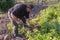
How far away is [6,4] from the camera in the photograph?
11992 millimetres

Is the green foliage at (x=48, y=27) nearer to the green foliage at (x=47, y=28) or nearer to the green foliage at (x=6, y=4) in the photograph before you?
the green foliage at (x=47, y=28)

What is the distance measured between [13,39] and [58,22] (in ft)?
4.99

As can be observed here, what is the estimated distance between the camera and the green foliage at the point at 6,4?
39.1ft

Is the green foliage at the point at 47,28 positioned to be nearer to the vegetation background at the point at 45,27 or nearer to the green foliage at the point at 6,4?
the vegetation background at the point at 45,27

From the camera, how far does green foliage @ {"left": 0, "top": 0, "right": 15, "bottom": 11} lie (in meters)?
11.9

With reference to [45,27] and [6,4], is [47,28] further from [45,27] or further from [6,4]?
[6,4]

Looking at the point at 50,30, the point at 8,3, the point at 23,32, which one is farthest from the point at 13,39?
the point at 8,3

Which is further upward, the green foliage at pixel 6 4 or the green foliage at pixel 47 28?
the green foliage at pixel 6 4

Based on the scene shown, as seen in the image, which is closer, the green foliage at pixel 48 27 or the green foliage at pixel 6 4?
the green foliage at pixel 48 27

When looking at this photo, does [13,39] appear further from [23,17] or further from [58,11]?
[58,11]

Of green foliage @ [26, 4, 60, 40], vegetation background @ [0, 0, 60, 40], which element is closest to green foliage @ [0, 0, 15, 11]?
vegetation background @ [0, 0, 60, 40]

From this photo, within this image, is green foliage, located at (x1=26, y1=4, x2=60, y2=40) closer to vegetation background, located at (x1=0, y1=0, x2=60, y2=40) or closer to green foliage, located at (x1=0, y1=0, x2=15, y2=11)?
vegetation background, located at (x1=0, y1=0, x2=60, y2=40)

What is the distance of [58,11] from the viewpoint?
977 cm

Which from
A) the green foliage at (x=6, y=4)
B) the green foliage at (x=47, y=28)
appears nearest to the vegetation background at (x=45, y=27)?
the green foliage at (x=47, y=28)
